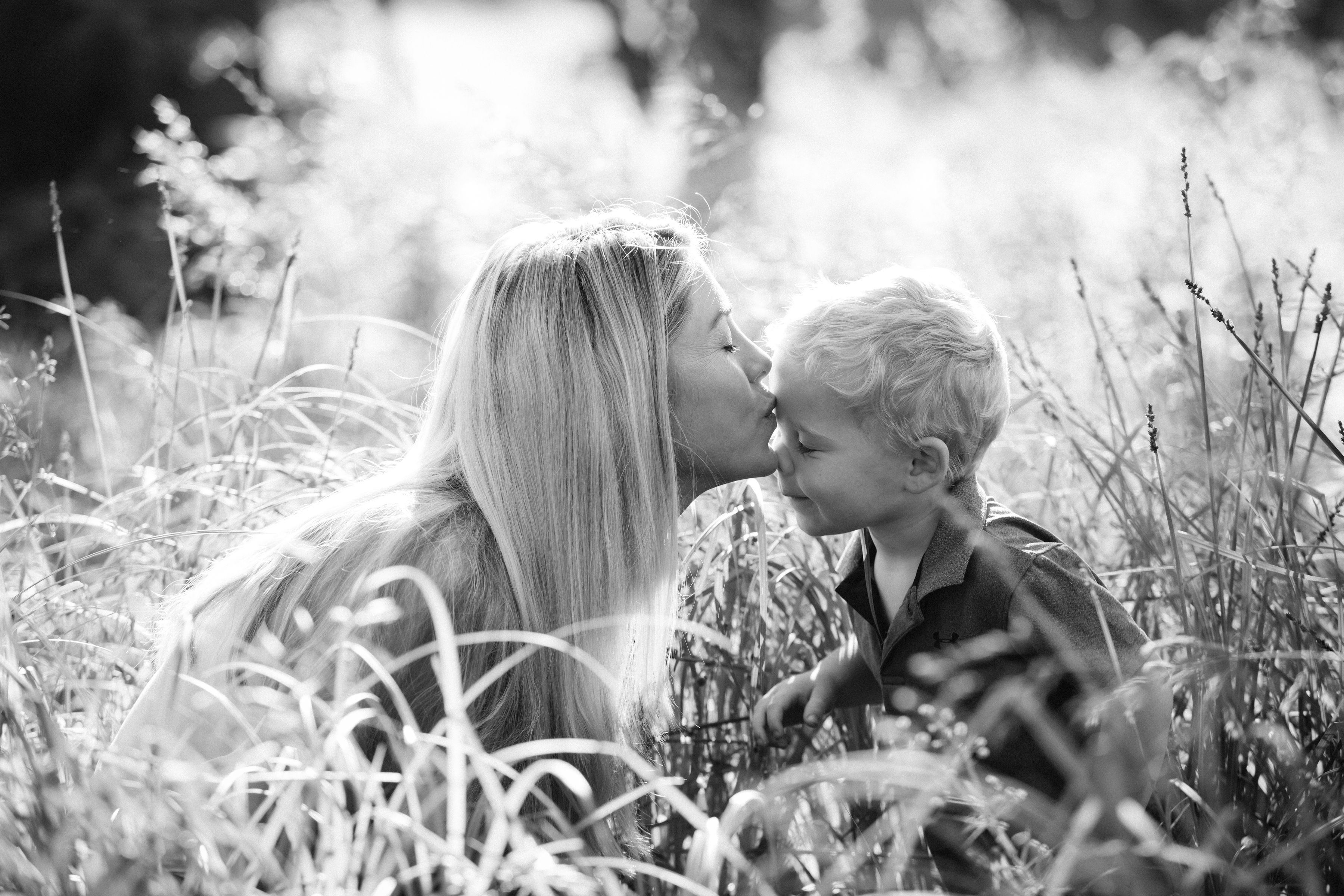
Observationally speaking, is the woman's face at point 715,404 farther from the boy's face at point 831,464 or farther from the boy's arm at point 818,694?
the boy's arm at point 818,694

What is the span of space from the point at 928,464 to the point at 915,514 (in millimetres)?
111

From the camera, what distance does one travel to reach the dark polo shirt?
73.0 inches

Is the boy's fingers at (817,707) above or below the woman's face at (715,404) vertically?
below

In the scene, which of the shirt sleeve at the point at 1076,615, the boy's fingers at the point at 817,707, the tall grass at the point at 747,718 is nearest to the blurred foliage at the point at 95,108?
the tall grass at the point at 747,718

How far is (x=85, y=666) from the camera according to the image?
211cm

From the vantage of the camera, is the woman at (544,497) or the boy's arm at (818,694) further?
the boy's arm at (818,694)

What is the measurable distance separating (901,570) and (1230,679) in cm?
65

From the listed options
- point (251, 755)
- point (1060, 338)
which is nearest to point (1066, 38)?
point (1060, 338)

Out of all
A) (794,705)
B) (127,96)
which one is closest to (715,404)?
(794,705)

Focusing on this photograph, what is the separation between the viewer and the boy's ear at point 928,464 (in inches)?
80.8

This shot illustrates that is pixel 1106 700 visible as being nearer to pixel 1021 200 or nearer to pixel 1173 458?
pixel 1173 458

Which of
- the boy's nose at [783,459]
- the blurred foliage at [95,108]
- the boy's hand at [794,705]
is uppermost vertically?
the blurred foliage at [95,108]

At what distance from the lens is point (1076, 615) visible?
74.4 inches

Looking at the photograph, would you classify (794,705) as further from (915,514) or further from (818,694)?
(915,514)
